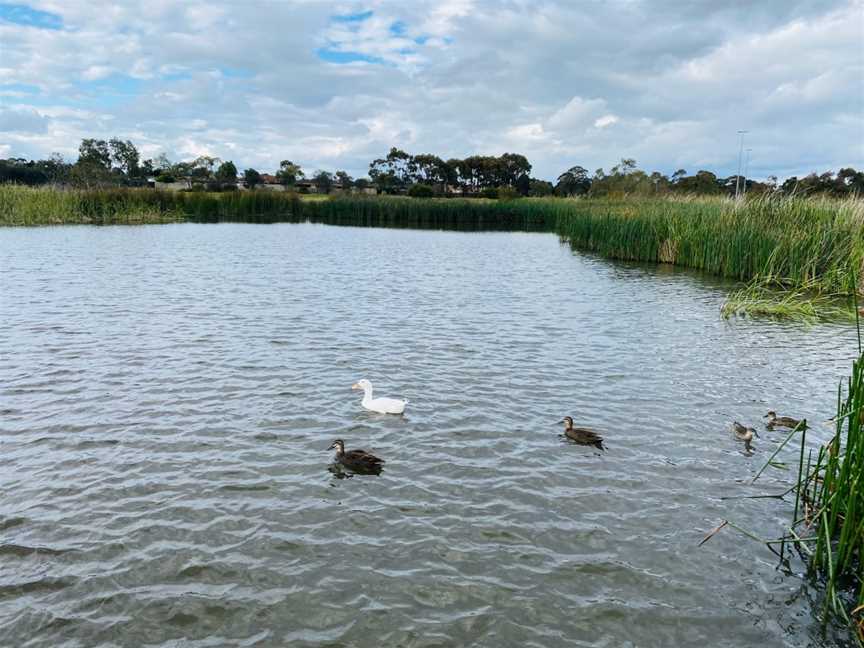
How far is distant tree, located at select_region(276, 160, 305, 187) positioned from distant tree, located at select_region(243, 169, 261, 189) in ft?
16.0

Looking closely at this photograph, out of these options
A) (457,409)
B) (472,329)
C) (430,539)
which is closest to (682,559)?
(430,539)

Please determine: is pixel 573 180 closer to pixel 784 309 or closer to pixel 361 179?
pixel 361 179

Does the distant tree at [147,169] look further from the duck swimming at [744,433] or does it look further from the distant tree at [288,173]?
the duck swimming at [744,433]

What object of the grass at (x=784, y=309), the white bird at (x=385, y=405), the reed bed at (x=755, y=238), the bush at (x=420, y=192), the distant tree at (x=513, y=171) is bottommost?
the white bird at (x=385, y=405)

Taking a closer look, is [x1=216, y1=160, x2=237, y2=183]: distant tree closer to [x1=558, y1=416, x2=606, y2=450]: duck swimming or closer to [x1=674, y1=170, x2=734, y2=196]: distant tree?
[x1=674, y1=170, x2=734, y2=196]: distant tree

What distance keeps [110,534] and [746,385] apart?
32.3ft

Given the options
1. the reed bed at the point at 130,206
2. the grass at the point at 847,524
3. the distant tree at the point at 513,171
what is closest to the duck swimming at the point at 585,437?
the grass at the point at 847,524

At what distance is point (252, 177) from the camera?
122438 millimetres

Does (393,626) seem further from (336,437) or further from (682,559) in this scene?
(336,437)

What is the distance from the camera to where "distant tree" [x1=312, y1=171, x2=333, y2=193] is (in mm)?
127375

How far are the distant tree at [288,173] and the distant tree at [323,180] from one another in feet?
12.0

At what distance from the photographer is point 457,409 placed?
944 centimetres

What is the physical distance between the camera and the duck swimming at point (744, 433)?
26.9 ft

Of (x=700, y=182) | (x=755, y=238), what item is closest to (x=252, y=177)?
(x=700, y=182)
